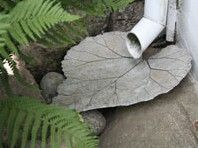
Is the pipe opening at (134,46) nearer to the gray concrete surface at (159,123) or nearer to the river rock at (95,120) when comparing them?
the gray concrete surface at (159,123)

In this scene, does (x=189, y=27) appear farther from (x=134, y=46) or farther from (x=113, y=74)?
(x=113, y=74)

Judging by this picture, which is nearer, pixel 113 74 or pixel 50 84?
pixel 113 74

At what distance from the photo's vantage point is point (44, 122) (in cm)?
216

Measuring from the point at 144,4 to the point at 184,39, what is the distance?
41 centimetres

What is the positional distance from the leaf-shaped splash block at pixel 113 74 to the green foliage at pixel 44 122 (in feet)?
2.23

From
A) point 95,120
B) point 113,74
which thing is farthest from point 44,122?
point 113,74

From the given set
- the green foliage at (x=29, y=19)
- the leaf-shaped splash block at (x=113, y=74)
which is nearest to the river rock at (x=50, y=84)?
the leaf-shaped splash block at (x=113, y=74)

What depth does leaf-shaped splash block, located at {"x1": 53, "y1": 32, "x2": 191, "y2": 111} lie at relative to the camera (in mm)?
2912

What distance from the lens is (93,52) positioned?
3.25 meters

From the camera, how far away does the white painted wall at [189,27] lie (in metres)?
3.04

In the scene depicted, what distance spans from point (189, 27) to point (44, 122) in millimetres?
1368

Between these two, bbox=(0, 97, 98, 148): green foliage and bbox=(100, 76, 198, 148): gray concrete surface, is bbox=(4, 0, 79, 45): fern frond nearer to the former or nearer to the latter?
bbox=(0, 97, 98, 148): green foliage

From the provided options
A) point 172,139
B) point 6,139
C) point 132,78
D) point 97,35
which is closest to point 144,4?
point 97,35

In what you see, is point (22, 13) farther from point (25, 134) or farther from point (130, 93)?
point (130, 93)
